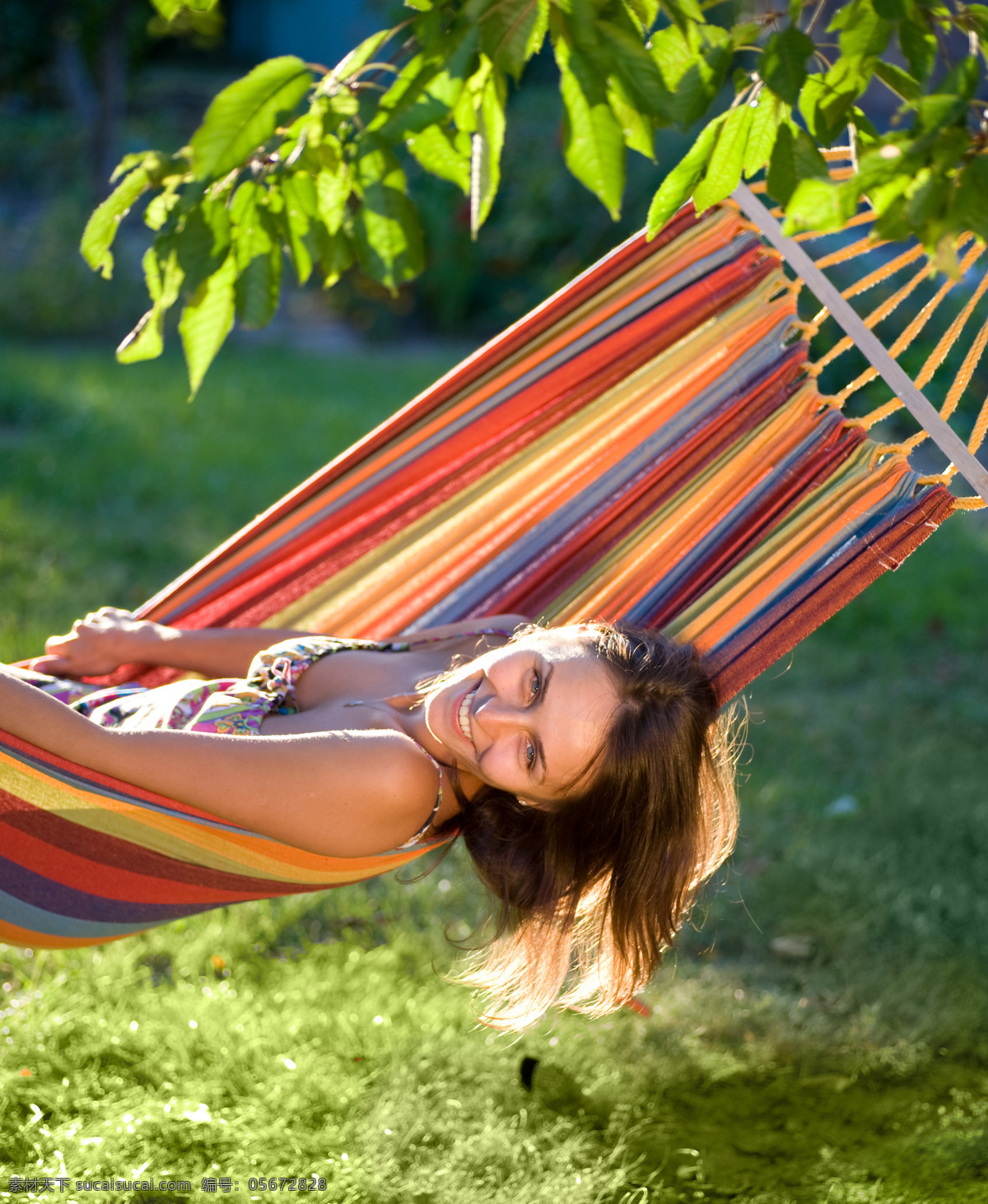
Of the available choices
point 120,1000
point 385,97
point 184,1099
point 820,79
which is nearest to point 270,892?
point 184,1099

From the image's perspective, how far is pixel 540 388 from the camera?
2.17 meters

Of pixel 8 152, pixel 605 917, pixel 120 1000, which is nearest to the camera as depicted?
pixel 605 917

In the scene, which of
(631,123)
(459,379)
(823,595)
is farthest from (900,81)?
(459,379)

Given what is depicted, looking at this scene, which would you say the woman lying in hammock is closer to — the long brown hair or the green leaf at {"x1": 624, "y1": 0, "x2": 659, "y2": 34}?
the long brown hair

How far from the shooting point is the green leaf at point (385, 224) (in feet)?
5.72

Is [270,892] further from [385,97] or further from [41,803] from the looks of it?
[385,97]

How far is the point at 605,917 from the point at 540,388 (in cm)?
90

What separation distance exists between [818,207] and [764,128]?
17cm

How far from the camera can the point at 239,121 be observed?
1.45m

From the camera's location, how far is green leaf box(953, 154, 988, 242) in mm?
1114

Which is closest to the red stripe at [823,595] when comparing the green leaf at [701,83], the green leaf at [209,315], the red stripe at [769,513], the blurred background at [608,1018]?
the red stripe at [769,513]

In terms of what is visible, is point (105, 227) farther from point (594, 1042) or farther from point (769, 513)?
point (594, 1042)

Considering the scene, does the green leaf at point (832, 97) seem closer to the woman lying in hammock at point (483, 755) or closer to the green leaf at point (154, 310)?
the woman lying in hammock at point (483, 755)

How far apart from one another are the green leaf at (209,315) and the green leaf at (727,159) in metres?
0.75
